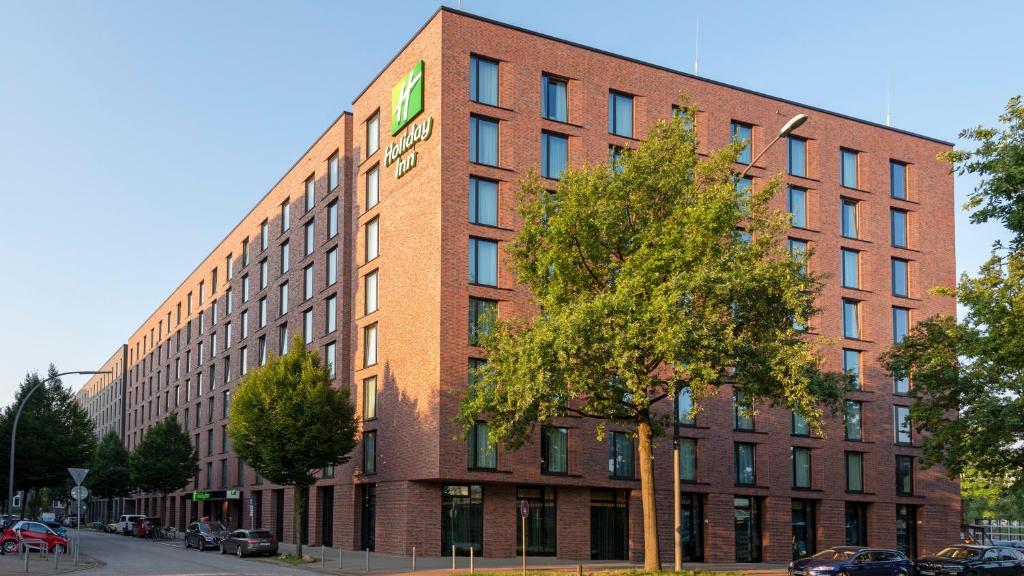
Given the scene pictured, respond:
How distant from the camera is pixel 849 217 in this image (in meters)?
51.4

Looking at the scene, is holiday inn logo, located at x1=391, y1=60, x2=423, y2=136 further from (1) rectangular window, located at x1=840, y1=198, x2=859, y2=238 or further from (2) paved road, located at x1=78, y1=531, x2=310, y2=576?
(1) rectangular window, located at x1=840, y1=198, x2=859, y2=238

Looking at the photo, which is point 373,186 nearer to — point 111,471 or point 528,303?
point 528,303

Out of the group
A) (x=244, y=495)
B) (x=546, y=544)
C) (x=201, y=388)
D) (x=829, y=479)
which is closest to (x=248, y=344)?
(x=244, y=495)

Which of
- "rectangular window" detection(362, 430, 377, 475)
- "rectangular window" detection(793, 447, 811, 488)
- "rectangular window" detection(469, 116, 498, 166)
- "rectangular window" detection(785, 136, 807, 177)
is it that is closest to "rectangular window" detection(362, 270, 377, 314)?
"rectangular window" detection(362, 430, 377, 475)

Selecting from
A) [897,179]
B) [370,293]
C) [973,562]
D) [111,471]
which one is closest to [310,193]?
[370,293]

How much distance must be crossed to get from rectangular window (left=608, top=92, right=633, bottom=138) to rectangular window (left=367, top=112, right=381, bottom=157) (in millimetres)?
11092

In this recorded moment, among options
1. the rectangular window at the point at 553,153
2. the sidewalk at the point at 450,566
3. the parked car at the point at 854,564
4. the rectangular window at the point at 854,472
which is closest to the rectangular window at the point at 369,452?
the sidewalk at the point at 450,566

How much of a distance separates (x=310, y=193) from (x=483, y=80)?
18163 mm

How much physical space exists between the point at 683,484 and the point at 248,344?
3374 centimetres

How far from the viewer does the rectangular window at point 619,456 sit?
4328 centimetres

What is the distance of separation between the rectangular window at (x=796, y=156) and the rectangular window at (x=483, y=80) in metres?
15.9

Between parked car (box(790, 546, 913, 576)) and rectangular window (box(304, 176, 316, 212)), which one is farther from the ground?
rectangular window (box(304, 176, 316, 212))

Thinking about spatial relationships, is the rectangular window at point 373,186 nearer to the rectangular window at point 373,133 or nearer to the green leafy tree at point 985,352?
the rectangular window at point 373,133

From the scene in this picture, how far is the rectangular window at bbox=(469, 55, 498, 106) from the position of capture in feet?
139
